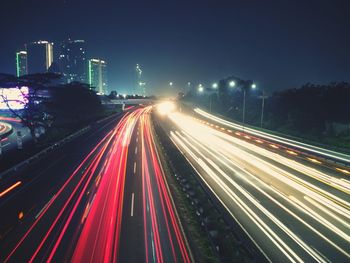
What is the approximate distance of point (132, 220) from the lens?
67.9ft

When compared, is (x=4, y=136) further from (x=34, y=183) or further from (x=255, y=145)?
(x=255, y=145)

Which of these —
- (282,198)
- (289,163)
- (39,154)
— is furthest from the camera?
(39,154)

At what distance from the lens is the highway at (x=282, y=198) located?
683 inches

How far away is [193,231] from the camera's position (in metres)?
19.5

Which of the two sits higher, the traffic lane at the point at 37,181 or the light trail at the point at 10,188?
the traffic lane at the point at 37,181

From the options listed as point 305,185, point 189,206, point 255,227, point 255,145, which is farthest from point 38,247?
point 255,145

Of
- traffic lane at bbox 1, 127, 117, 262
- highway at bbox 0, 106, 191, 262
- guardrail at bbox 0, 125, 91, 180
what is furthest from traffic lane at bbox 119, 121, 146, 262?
guardrail at bbox 0, 125, 91, 180

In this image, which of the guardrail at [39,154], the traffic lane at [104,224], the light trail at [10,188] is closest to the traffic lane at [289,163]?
the traffic lane at [104,224]

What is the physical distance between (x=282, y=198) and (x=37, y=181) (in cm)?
2288

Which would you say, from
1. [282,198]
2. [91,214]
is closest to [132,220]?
[91,214]

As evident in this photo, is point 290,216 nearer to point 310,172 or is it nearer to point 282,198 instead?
point 282,198

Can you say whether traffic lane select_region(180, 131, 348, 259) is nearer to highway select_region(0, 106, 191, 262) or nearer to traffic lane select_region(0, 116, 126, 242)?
highway select_region(0, 106, 191, 262)

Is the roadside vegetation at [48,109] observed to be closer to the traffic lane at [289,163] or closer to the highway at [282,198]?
the highway at [282,198]

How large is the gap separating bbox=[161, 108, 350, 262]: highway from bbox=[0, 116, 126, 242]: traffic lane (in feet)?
47.0
